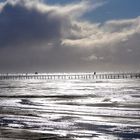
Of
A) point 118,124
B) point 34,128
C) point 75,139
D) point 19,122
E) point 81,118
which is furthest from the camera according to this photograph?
point 81,118

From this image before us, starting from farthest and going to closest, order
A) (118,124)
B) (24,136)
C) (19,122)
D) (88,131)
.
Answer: (19,122) → (118,124) → (88,131) → (24,136)

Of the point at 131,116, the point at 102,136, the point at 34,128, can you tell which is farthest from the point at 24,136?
the point at 131,116

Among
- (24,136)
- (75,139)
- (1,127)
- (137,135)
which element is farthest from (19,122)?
(137,135)

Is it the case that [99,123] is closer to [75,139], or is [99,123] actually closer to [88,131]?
[88,131]

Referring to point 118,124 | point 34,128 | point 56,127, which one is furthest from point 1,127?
point 118,124

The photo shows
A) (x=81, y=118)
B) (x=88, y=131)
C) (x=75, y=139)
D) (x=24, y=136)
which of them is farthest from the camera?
(x=81, y=118)

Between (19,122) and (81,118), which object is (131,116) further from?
(19,122)

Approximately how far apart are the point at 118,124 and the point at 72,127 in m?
3.55

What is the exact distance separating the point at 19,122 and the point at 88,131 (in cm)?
682

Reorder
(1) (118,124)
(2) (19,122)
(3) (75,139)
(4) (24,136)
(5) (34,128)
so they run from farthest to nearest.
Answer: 1. (2) (19,122)
2. (1) (118,124)
3. (5) (34,128)
4. (4) (24,136)
5. (3) (75,139)

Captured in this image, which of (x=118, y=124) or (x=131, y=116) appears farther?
(x=131, y=116)

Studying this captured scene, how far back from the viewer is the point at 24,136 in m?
19.0

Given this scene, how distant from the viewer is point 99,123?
23812mm

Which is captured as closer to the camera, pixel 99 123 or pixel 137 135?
pixel 137 135
